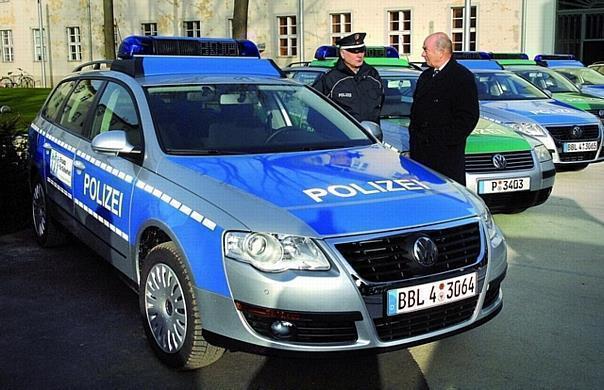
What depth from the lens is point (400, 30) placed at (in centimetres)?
2822

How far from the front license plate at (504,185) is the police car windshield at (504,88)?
3.69 m

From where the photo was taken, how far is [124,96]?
4672 millimetres

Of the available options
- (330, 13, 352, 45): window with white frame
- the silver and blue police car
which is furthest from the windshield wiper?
(330, 13, 352, 45): window with white frame

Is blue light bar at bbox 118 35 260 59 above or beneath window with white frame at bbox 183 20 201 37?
beneath

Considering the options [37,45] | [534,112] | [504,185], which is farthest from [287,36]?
[504,185]

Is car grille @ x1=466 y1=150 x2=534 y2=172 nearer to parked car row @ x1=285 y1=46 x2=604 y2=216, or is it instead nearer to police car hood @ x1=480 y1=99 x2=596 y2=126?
parked car row @ x1=285 y1=46 x2=604 y2=216

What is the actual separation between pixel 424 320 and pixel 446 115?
8.25 feet

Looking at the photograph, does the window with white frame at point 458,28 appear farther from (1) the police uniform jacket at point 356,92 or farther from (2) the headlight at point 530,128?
(1) the police uniform jacket at point 356,92

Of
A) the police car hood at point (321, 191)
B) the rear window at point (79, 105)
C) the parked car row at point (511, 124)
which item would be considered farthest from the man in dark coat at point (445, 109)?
the rear window at point (79, 105)

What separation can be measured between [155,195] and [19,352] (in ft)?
3.87

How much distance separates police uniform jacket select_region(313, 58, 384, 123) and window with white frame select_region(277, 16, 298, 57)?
24653 millimetres

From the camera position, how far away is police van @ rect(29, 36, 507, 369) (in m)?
3.18

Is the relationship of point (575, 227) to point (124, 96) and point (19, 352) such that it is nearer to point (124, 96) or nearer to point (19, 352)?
point (124, 96)

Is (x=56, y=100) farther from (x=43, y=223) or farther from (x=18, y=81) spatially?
(x=18, y=81)
